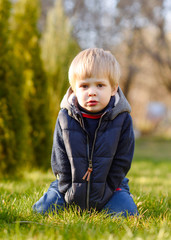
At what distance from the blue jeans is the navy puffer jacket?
62mm

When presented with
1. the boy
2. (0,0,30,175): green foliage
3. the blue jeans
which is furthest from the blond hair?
(0,0,30,175): green foliage

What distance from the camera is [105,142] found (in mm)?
2506

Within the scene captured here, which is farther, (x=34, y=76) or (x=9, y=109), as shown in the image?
(x=34, y=76)

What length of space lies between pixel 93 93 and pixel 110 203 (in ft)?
3.24

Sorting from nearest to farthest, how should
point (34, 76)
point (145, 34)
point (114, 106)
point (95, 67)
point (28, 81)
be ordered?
1. point (95, 67)
2. point (114, 106)
3. point (28, 81)
4. point (34, 76)
5. point (145, 34)

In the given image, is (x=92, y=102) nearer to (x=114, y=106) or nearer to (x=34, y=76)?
(x=114, y=106)

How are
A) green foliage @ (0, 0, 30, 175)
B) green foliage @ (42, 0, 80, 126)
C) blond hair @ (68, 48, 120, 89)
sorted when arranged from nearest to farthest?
blond hair @ (68, 48, 120, 89) → green foliage @ (0, 0, 30, 175) → green foliage @ (42, 0, 80, 126)

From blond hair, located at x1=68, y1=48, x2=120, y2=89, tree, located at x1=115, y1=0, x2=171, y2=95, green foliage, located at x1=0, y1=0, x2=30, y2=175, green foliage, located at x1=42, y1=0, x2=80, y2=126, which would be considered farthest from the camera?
tree, located at x1=115, y1=0, x2=171, y2=95

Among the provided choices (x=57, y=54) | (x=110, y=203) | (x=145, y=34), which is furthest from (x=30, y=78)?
(x=145, y=34)

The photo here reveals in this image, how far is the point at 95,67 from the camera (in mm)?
2475

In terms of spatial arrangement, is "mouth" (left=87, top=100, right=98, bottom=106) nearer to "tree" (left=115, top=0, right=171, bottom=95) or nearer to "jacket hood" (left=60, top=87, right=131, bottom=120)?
"jacket hood" (left=60, top=87, right=131, bottom=120)

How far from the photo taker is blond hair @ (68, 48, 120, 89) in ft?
8.13

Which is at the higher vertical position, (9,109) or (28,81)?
(28,81)

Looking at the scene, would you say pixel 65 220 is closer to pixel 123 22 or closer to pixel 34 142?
pixel 34 142
